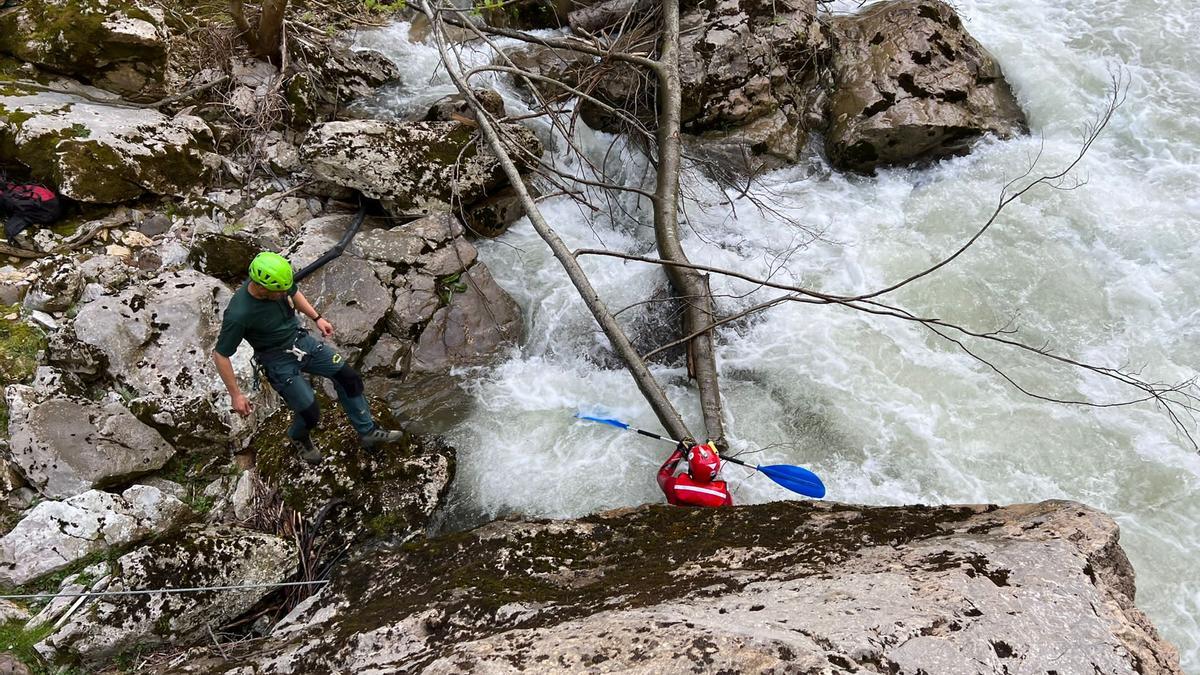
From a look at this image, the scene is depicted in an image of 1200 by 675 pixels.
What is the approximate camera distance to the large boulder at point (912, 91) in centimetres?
641

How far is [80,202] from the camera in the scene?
16.1ft

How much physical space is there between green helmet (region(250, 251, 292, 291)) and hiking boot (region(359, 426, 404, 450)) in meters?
1.21

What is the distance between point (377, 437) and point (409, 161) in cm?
272

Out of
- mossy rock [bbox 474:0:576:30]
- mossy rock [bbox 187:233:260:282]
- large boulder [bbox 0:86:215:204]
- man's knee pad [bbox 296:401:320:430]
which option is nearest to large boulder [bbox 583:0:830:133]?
mossy rock [bbox 474:0:576:30]

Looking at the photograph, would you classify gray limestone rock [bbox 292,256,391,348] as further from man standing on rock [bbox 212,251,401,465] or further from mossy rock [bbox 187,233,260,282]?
man standing on rock [bbox 212,251,401,465]

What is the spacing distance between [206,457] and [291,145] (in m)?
3.32

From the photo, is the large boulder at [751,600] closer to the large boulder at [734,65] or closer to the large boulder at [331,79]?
the large boulder at [734,65]

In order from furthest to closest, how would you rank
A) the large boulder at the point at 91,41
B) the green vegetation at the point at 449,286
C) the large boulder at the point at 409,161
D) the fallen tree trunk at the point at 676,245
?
the large boulder at the point at 91,41 → the large boulder at the point at 409,161 → the green vegetation at the point at 449,286 → the fallen tree trunk at the point at 676,245

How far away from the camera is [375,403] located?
4.54 metres

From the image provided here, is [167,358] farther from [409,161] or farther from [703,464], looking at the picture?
[703,464]

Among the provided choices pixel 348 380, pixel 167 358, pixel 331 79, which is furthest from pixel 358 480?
pixel 331 79

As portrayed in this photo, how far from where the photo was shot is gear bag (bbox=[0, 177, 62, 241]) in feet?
15.4

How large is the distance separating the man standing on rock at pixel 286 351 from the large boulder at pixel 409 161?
1.95 meters

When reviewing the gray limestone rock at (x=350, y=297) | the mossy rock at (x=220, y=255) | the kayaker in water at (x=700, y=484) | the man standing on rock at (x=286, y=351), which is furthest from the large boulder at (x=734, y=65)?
the man standing on rock at (x=286, y=351)
